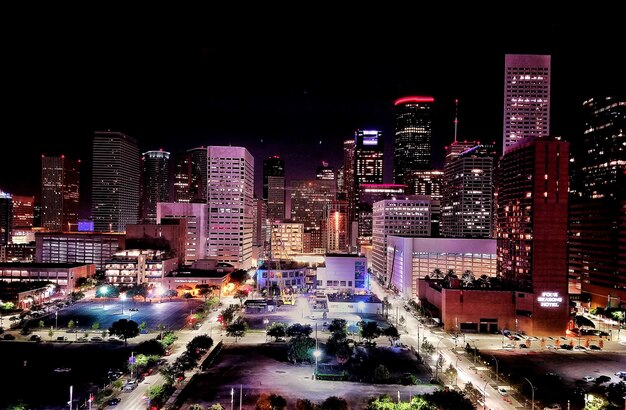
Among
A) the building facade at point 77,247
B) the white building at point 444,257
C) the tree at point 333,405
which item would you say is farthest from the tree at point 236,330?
the building facade at point 77,247

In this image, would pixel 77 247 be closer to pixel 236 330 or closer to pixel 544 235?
pixel 236 330

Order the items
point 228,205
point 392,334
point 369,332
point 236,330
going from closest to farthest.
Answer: point 369,332, point 392,334, point 236,330, point 228,205

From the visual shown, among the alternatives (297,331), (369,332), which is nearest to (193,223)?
(297,331)

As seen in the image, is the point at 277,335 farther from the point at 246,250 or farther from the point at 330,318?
the point at 246,250

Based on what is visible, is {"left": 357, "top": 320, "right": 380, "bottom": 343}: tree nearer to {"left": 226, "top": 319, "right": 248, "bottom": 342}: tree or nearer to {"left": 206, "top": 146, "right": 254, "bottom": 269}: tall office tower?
{"left": 226, "top": 319, "right": 248, "bottom": 342}: tree

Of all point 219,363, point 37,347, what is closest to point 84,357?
point 37,347

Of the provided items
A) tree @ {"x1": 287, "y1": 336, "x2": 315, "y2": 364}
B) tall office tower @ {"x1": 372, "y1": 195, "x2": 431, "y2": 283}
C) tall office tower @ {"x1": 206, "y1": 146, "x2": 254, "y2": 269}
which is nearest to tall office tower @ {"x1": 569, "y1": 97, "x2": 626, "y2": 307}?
tall office tower @ {"x1": 372, "y1": 195, "x2": 431, "y2": 283}

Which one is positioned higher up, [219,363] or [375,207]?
[375,207]
